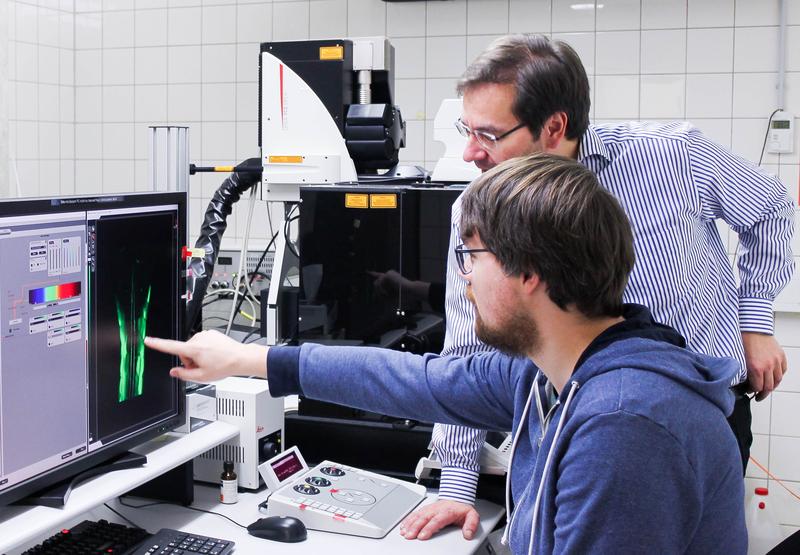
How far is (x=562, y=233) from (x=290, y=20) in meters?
3.19

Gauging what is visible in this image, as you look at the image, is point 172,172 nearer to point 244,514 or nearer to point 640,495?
point 244,514

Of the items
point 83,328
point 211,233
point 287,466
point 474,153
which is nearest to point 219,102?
point 211,233

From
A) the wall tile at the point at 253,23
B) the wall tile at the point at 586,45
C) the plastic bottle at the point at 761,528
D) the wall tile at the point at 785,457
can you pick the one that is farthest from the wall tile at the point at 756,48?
the wall tile at the point at 253,23

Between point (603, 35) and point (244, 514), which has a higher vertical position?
point (603, 35)

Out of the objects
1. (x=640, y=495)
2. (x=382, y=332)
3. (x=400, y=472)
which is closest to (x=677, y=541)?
(x=640, y=495)

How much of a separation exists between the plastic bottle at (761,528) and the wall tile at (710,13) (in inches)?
69.0

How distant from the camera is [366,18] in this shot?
3.79 metres

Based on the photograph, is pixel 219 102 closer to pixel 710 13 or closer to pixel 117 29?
pixel 117 29

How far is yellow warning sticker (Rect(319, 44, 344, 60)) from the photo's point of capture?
2.42m

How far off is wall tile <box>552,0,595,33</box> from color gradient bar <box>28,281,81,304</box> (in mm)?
2669

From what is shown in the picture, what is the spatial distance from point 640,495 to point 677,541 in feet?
0.24

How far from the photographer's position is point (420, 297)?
1.99m

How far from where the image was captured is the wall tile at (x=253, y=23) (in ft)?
13.0

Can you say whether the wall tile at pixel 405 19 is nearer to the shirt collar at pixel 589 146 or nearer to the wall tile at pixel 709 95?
the wall tile at pixel 709 95
